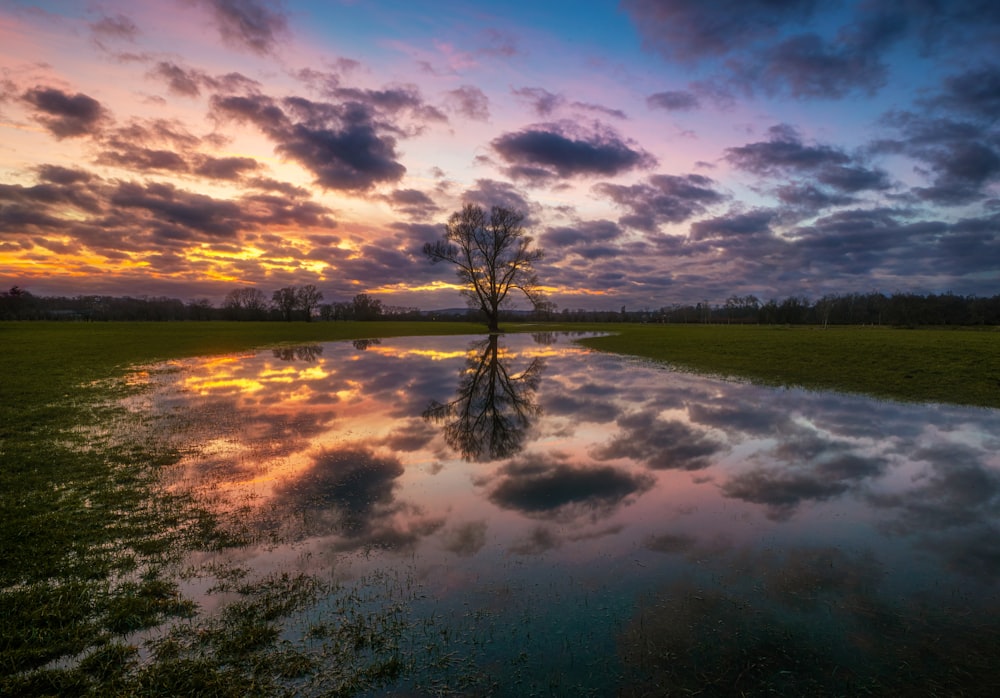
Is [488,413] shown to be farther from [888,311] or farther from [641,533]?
[888,311]

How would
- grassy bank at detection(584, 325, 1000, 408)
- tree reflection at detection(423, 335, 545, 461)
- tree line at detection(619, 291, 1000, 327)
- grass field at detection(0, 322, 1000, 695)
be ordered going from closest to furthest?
grass field at detection(0, 322, 1000, 695), tree reflection at detection(423, 335, 545, 461), grassy bank at detection(584, 325, 1000, 408), tree line at detection(619, 291, 1000, 327)

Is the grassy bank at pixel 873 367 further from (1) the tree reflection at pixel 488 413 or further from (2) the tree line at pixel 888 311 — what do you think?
(2) the tree line at pixel 888 311

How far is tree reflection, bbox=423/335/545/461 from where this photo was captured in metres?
13.1

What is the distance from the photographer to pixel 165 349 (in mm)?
45906

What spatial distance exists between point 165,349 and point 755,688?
2143 inches

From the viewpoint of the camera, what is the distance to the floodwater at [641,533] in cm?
479

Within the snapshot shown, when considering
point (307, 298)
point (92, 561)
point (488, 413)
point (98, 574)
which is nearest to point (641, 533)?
point (98, 574)

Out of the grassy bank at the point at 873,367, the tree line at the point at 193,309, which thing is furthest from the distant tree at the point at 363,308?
the grassy bank at the point at 873,367

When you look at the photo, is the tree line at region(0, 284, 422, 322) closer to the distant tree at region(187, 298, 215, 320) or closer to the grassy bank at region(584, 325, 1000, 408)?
the distant tree at region(187, 298, 215, 320)

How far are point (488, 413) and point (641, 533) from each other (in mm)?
9865

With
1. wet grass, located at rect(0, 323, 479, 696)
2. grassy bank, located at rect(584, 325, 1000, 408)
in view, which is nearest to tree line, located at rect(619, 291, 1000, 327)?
grassy bank, located at rect(584, 325, 1000, 408)

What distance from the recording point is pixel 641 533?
777cm

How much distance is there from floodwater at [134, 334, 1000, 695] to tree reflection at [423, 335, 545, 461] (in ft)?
0.55

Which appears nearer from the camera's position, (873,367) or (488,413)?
(488,413)
